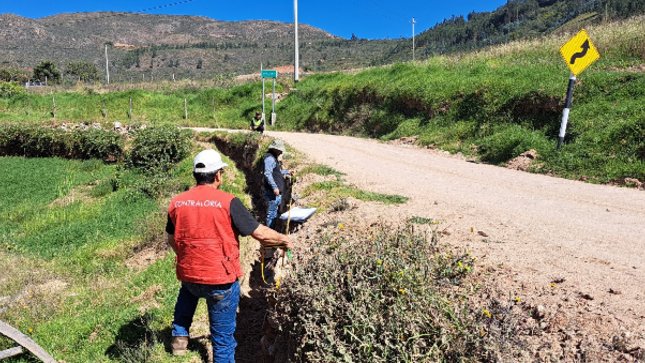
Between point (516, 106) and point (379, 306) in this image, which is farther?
point (516, 106)

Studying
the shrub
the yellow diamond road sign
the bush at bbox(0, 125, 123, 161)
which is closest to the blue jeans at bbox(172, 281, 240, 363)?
the shrub

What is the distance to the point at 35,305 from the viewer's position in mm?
6551

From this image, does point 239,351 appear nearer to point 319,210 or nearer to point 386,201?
point 319,210

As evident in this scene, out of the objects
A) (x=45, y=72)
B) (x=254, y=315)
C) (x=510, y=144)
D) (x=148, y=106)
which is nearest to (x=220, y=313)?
(x=254, y=315)

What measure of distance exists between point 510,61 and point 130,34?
160120mm

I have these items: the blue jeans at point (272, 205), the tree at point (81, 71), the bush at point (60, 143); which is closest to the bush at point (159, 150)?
the bush at point (60, 143)

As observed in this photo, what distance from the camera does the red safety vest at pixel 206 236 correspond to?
370cm

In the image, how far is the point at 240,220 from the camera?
371 cm

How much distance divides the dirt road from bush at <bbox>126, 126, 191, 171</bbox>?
7378mm

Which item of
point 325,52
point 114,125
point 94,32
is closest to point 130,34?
point 94,32

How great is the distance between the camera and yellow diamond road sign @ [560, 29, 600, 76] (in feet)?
31.3

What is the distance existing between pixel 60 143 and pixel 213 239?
66.9ft

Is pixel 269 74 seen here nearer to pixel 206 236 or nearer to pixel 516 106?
pixel 516 106

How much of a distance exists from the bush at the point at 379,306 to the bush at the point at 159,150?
12172 mm
